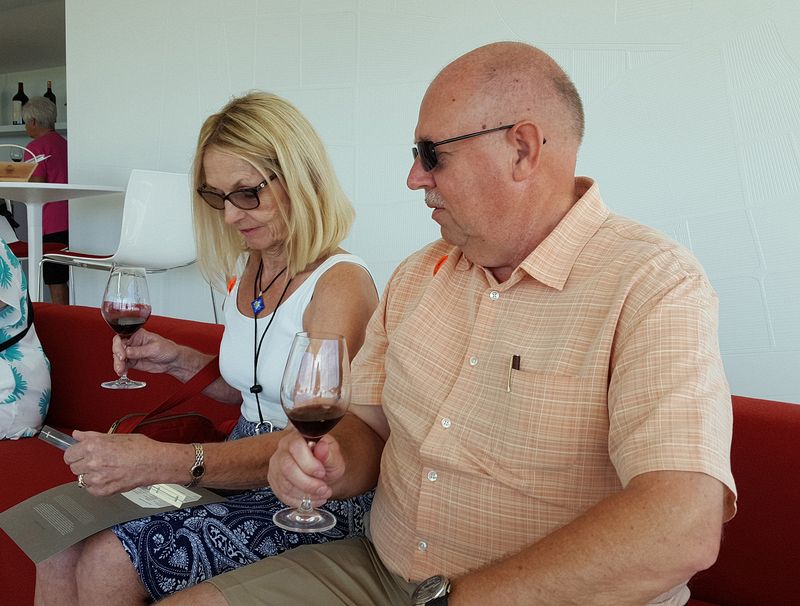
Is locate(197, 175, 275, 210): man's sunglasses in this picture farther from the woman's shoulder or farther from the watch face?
the watch face

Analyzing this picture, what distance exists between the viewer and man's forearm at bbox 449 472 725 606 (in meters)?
0.97

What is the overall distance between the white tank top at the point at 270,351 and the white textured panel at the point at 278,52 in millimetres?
2817

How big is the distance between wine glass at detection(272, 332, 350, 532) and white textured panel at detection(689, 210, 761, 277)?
2.32m

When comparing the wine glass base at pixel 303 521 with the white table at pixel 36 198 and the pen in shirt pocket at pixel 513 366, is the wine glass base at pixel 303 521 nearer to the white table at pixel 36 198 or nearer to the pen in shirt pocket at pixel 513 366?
the pen in shirt pocket at pixel 513 366

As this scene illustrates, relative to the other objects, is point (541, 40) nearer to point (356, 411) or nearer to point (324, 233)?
point (324, 233)

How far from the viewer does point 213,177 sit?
196cm

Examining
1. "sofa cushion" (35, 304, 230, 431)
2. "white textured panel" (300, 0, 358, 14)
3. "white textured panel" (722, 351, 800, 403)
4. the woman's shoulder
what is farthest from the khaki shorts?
"white textured panel" (300, 0, 358, 14)

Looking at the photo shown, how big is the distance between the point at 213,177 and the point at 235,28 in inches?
122

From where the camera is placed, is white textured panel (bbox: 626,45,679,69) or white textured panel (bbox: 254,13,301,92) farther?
white textured panel (bbox: 254,13,301,92)

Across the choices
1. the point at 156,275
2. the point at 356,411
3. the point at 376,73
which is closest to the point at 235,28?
the point at 376,73

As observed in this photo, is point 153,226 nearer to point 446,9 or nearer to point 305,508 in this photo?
point 446,9

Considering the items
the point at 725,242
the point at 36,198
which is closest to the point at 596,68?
the point at 725,242

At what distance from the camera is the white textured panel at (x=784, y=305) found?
295 cm

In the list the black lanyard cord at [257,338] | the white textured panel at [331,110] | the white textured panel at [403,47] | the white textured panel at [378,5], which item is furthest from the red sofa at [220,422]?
the white textured panel at [378,5]
